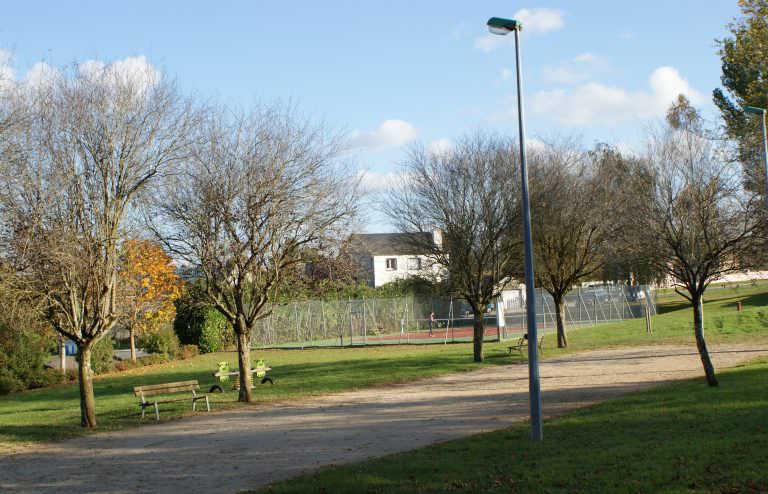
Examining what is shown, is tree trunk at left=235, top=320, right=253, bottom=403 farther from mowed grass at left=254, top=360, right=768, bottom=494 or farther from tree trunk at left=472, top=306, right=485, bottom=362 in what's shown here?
tree trunk at left=472, top=306, right=485, bottom=362

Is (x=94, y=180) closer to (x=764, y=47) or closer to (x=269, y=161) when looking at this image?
(x=269, y=161)

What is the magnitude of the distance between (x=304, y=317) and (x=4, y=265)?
3568cm

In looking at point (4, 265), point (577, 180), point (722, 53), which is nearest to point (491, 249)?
point (577, 180)

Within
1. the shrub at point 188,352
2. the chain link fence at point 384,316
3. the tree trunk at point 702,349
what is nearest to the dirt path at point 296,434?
the tree trunk at point 702,349

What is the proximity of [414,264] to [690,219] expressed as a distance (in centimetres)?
1510

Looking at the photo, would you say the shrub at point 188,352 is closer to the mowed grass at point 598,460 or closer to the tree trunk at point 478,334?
the tree trunk at point 478,334

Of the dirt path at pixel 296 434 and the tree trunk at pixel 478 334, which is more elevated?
the tree trunk at pixel 478 334

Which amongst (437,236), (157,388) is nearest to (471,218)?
(437,236)

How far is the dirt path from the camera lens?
419 inches

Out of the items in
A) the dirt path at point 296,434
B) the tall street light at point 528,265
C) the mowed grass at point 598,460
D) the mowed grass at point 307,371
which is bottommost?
the mowed grass at point 307,371

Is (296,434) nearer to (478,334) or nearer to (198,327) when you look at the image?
(478,334)

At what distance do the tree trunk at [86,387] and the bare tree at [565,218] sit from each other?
18.1 m

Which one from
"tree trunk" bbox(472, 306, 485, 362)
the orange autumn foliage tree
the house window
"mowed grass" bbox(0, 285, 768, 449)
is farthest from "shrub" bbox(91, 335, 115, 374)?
"tree trunk" bbox(472, 306, 485, 362)

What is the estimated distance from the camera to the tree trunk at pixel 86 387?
16266 mm
